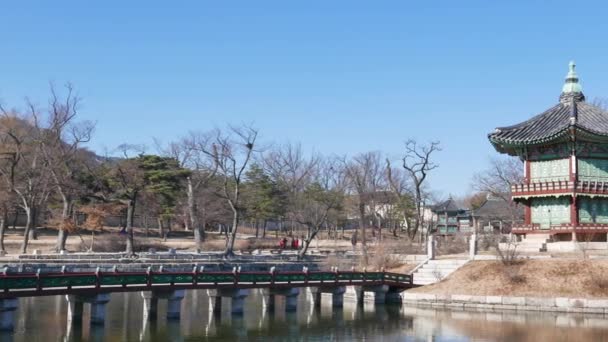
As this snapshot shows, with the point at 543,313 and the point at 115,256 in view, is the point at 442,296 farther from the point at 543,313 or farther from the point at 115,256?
the point at 115,256

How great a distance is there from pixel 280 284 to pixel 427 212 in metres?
92.0

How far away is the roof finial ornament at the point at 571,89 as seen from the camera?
5303cm

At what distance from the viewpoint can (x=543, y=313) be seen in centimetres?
→ 3712

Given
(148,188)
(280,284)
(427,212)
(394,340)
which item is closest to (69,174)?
(148,188)

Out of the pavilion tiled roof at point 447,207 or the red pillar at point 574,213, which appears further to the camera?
the pavilion tiled roof at point 447,207

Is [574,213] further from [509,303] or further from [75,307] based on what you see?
[75,307]

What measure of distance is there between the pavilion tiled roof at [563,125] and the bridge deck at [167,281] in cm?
1422

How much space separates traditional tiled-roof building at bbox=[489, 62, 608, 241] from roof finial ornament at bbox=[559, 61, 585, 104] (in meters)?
0.82

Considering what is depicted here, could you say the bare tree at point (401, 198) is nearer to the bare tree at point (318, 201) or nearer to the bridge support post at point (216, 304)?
the bare tree at point (318, 201)

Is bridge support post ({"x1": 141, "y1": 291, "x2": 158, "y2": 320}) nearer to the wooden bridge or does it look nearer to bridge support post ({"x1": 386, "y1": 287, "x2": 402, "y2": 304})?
the wooden bridge

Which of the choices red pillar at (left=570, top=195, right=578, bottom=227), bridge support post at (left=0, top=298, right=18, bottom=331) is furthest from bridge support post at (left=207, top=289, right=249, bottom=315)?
red pillar at (left=570, top=195, right=578, bottom=227)

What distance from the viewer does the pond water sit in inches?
1144

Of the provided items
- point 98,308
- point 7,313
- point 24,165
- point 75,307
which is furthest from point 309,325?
point 24,165

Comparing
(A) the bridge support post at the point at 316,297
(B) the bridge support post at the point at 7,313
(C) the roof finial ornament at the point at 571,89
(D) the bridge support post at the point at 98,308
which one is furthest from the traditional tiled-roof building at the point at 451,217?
(B) the bridge support post at the point at 7,313
